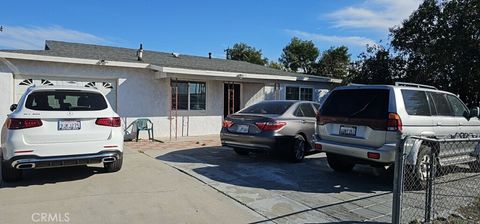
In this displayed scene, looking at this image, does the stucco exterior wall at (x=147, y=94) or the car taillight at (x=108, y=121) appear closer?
the car taillight at (x=108, y=121)

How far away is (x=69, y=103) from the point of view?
632cm

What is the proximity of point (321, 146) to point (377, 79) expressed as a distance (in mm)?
14010

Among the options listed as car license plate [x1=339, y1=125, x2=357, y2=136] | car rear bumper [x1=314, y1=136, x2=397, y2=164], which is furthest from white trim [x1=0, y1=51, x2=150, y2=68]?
car license plate [x1=339, y1=125, x2=357, y2=136]

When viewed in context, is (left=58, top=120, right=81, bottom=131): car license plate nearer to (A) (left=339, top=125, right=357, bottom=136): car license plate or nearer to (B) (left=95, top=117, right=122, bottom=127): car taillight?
(B) (left=95, top=117, right=122, bottom=127): car taillight

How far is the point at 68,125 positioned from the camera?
614 centimetres

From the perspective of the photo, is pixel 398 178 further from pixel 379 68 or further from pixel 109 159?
pixel 379 68

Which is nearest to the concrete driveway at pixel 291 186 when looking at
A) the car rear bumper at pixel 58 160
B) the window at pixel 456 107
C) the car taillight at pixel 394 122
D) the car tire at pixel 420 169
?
the car tire at pixel 420 169

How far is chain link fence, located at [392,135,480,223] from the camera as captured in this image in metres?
4.30

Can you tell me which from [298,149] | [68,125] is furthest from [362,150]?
[68,125]

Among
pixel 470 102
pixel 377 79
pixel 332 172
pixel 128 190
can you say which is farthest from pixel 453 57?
pixel 128 190

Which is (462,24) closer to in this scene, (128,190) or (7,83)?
(128,190)

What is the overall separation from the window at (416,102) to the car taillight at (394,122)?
388 mm

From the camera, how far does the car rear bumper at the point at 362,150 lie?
6.02 metres

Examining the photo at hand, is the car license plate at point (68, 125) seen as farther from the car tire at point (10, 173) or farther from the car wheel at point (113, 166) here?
the car wheel at point (113, 166)
